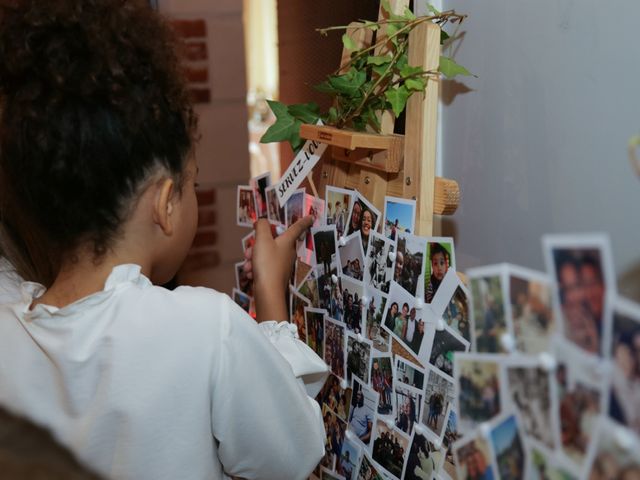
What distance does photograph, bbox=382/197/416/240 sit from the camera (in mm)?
881

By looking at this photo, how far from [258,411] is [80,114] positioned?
0.37 metres

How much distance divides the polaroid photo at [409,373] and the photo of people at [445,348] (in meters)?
0.03

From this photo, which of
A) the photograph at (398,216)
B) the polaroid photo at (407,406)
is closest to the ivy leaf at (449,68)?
the photograph at (398,216)

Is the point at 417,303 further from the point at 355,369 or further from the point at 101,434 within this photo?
the point at 101,434

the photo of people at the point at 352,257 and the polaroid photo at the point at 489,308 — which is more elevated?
the polaroid photo at the point at 489,308

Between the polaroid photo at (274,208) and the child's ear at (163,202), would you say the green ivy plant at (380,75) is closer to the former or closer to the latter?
the polaroid photo at (274,208)

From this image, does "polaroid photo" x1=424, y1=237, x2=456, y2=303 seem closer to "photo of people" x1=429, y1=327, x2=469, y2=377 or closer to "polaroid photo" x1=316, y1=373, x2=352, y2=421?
"photo of people" x1=429, y1=327, x2=469, y2=377

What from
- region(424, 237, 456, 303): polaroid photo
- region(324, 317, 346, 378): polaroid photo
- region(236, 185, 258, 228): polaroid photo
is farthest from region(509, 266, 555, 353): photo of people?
region(236, 185, 258, 228): polaroid photo

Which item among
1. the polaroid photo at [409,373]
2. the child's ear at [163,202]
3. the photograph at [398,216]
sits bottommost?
the polaroid photo at [409,373]

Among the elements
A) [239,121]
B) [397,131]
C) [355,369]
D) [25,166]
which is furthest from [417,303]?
[239,121]

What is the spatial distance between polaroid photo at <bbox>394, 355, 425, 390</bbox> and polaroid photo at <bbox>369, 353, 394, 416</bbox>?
2cm

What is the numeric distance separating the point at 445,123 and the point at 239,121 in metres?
0.87

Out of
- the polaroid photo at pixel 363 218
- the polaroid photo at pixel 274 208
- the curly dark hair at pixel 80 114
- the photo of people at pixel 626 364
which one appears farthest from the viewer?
the polaroid photo at pixel 274 208

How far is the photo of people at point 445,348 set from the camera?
2.70ft
